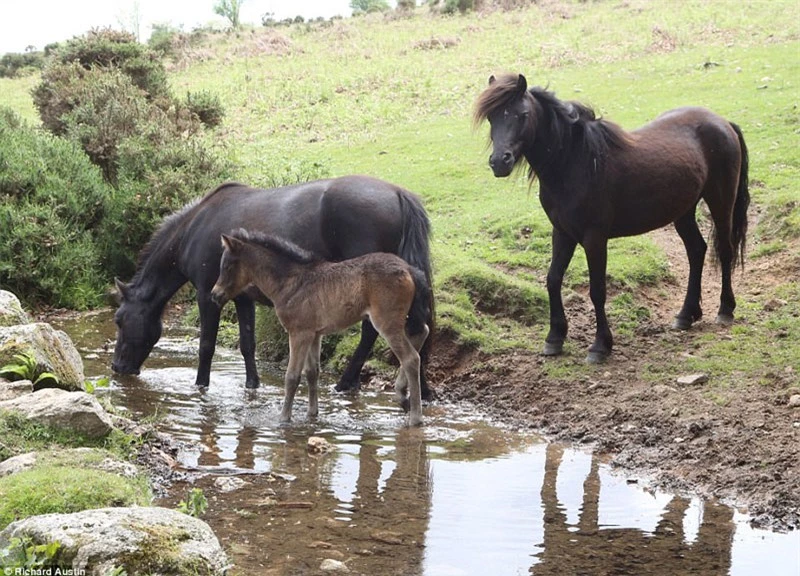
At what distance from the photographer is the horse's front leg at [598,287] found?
10.2 metres

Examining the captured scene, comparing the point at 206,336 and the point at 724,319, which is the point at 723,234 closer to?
the point at 724,319

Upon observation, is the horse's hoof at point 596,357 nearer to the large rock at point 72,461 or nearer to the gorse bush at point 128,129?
the large rock at point 72,461

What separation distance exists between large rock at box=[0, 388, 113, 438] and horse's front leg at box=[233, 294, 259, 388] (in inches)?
137

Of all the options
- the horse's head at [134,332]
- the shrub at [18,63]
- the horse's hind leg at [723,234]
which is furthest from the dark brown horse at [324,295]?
the shrub at [18,63]

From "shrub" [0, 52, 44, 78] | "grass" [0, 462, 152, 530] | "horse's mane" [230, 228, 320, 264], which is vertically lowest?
"grass" [0, 462, 152, 530]

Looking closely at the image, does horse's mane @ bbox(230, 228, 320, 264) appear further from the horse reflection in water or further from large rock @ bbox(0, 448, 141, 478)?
the horse reflection in water

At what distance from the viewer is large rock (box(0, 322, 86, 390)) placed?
8148mm

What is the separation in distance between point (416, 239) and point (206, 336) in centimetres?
261

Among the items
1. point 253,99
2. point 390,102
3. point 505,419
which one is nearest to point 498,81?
point 505,419

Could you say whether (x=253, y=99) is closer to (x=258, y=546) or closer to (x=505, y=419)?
(x=505, y=419)

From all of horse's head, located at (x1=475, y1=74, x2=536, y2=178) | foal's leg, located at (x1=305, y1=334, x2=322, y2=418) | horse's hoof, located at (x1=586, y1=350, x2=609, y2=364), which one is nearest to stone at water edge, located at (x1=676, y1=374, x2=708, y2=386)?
horse's hoof, located at (x1=586, y1=350, x2=609, y2=364)

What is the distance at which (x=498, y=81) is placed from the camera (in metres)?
10.1

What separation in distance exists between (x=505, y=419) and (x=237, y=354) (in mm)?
4671

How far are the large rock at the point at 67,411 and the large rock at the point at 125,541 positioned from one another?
2352mm
